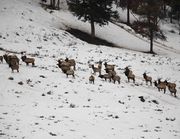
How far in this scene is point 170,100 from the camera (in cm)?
3025

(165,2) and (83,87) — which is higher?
(165,2)

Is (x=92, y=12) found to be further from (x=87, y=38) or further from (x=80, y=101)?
(x=80, y=101)

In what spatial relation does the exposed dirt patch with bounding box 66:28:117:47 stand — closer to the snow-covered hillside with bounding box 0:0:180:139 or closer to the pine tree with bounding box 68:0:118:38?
the pine tree with bounding box 68:0:118:38

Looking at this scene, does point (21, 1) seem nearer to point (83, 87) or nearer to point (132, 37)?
point (132, 37)

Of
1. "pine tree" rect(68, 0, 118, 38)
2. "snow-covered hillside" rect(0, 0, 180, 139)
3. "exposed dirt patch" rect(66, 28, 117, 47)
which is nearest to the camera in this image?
"snow-covered hillside" rect(0, 0, 180, 139)

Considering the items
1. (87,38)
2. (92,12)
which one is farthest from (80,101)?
(92,12)

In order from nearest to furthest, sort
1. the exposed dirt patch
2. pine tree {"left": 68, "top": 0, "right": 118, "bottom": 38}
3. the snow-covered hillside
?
the snow-covered hillside < the exposed dirt patch < pine tree {"left": 68, "top": 0, "right": 118, "bottom": 38}

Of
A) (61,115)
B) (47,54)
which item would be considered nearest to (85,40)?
(47,54)

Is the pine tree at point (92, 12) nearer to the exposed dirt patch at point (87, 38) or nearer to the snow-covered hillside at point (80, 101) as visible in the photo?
the exposed dirt patch at point (87, 38)

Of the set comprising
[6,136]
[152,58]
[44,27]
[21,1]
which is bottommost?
[6,136]

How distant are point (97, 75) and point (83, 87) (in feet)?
20.3

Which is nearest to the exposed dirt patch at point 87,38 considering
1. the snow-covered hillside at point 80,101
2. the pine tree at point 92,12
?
the pine tree at point 92,12

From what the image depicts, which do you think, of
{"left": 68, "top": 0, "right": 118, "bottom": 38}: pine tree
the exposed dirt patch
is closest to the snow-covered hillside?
the exposed dirt patch

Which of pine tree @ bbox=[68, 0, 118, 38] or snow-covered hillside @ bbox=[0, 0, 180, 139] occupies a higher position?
pine tree @ bbox=[68, 0, 118, 38]
